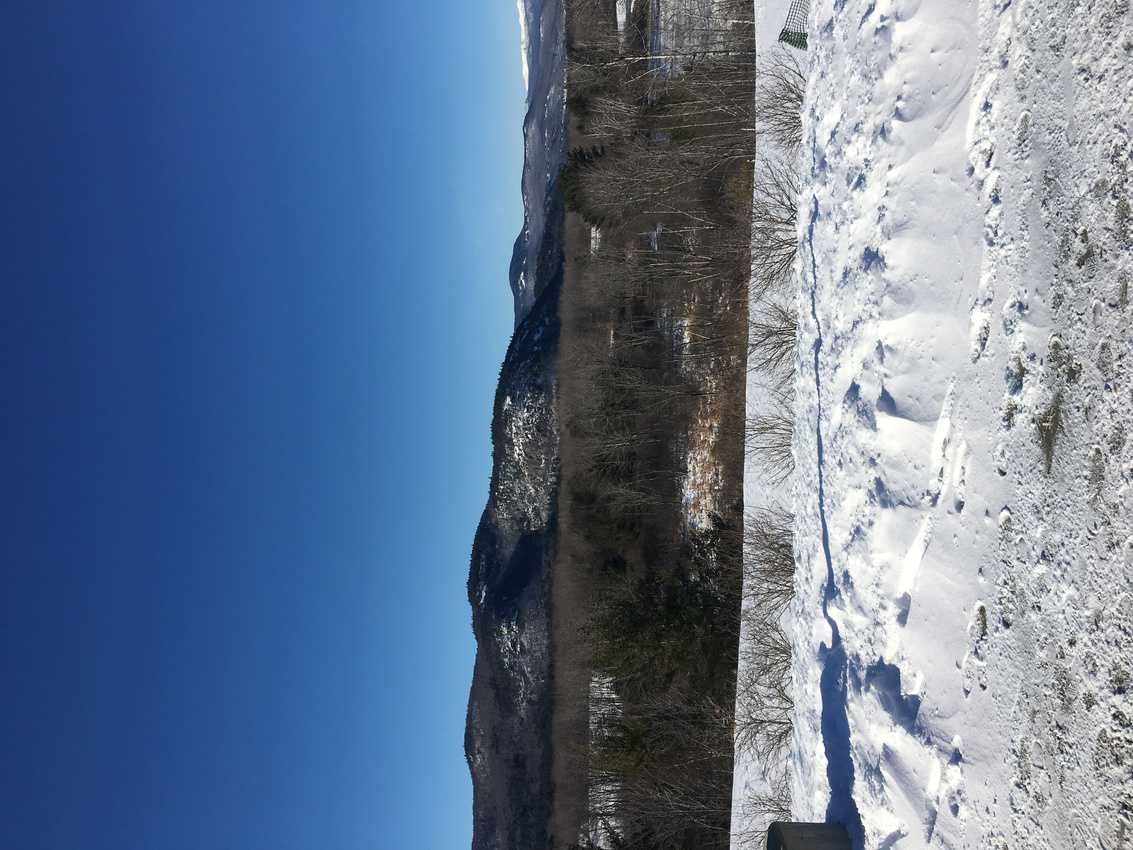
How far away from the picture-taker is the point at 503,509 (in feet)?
44.4

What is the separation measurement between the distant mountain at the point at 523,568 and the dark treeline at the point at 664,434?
0.55 metres

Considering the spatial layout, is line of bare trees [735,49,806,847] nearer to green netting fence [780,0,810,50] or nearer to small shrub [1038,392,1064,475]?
green netting fence [780,0,810,50]

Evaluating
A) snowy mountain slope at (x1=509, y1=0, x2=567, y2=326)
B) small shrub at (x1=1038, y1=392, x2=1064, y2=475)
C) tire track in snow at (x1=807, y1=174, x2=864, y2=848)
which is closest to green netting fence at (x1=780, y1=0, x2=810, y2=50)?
snowy mountain slope at (x1=509, y1=0, x2=567, y2=326)

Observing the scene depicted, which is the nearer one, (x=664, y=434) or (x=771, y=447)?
(x=771, y=447)

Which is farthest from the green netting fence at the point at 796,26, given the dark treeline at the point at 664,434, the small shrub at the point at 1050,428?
the small shrub at the point at 1050,428

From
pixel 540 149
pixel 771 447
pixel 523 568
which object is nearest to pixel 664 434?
pixel 771 447

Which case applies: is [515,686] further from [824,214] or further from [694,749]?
[824,214]

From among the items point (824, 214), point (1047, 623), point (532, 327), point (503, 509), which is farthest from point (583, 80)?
point (1047, 623)

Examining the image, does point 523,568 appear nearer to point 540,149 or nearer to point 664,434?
point 664,434

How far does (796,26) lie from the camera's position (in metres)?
10.4

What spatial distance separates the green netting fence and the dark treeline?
3.51ft

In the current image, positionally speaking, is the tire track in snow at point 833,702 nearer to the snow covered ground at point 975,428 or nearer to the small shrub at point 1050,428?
the snow covered ground at point 975,428

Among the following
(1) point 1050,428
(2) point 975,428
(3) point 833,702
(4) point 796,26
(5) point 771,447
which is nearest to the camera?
(1) point 1050,428

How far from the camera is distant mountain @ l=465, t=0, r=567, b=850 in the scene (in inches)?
487
